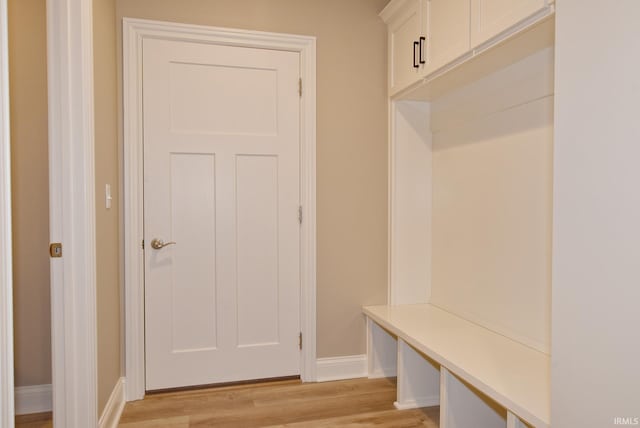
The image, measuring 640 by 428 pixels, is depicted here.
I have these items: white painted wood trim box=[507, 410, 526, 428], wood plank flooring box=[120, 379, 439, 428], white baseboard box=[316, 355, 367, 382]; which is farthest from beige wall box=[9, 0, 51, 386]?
white painted wood trim box=[507, 410, 526, 428]

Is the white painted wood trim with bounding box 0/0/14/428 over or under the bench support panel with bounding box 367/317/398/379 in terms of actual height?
over

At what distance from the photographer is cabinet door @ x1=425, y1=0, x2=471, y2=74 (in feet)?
6.07

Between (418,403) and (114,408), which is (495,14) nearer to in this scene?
(418,403)

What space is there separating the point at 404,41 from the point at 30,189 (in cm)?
230

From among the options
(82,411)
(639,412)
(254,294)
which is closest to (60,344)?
(82,411)

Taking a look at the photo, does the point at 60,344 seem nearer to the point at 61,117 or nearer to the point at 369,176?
the point at 61,117

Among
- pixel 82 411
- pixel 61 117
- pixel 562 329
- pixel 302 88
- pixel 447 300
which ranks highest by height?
pixel 302 88

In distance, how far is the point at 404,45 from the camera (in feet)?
8.03

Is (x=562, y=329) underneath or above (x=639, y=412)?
above

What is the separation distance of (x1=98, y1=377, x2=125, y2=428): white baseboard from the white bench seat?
149 centimetres

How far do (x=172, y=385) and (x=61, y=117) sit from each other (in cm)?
163

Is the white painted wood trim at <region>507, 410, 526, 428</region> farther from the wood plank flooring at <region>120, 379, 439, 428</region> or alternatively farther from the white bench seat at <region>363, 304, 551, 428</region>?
the wood plank flooring at <region>120, 379, 439, 428</region>

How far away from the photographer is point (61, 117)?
63.4 inches

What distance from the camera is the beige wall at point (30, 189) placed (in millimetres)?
2186
